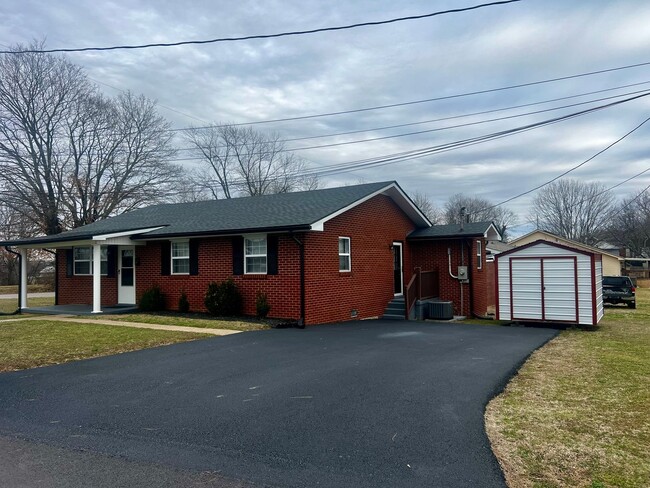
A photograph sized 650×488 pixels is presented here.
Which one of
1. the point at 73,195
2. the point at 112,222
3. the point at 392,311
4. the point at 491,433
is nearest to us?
the point at 491,433

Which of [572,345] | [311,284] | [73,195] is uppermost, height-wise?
[73,195]

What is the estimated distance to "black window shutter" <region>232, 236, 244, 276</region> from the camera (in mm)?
14693

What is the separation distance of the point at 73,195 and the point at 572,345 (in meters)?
32.2

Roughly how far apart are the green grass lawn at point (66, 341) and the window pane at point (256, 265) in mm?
3527

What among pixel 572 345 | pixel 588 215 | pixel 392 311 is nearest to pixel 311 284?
pixel 392 311

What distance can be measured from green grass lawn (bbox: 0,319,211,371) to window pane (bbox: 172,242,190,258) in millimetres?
3933

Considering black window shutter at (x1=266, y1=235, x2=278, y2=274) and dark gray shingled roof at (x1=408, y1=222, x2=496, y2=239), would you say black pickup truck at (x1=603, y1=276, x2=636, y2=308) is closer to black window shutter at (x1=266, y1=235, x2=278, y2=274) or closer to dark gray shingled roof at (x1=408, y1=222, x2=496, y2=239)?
dark gray shingled roof at (x1=408, y1=222, x2=496, y2=239)

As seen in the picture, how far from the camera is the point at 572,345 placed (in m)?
10.6

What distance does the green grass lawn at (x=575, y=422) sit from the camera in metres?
3.79

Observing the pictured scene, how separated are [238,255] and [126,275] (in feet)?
17.8

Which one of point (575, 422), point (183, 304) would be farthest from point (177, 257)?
point (575, 422)

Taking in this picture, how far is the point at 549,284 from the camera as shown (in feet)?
47.3

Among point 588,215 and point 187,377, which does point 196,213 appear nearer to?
point 187,377

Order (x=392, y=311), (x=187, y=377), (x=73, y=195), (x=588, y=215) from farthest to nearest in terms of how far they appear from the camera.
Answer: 1. (x=588, y=215)
2. (x=73, y=195)
3. (x=392, y=311)
4. (x=187, y=377)
